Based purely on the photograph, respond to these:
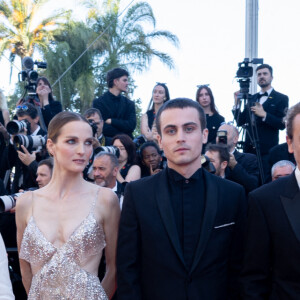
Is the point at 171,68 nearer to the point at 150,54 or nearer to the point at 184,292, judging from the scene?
the point at 150,54

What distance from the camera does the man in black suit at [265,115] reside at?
6.32 meters

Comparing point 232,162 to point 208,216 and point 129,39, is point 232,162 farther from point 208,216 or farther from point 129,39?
point 129,39

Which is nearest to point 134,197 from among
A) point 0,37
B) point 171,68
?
point 171,68

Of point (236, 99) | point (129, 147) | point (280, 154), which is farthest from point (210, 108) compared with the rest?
point (129, 147)

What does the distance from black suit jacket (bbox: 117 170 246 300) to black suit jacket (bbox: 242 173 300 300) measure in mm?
154

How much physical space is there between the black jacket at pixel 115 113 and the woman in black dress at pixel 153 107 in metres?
0.17

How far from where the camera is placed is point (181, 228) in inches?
108

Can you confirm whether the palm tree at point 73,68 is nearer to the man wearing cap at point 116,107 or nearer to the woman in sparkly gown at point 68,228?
the man wearing cap at point 116,107

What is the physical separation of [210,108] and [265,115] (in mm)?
677

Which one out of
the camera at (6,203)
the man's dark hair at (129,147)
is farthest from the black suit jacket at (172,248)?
the man's dark hair at (129,147)

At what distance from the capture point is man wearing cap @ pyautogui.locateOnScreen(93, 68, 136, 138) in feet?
22.2

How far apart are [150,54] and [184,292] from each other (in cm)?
1972

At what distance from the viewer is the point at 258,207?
8.48 feet

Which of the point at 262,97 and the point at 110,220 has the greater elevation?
the point at 262,97
